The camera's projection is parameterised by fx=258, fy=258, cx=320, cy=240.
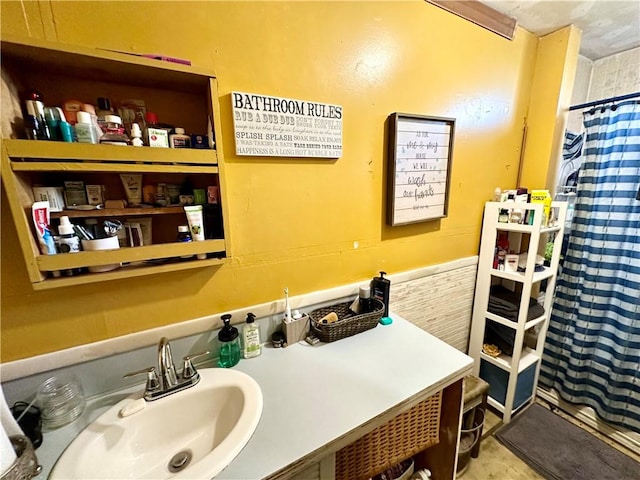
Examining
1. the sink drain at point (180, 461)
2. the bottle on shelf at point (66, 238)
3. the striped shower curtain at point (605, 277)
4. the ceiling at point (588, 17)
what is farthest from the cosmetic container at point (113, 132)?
the striped shower curtain at point (605, 277)

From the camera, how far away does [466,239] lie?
1.53m

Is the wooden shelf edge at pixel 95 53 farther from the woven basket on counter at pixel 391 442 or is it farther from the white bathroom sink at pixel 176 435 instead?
the woven basket on counter at pixel 391 442

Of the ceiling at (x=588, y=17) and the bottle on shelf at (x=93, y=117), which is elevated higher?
the ceiling at (x=588, y=17)

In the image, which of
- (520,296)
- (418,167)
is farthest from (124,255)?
(520,296)

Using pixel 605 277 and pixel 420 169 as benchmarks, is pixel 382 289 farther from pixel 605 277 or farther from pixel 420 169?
pixel 605 277

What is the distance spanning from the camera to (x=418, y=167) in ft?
3.96

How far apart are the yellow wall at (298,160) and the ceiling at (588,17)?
102 mm

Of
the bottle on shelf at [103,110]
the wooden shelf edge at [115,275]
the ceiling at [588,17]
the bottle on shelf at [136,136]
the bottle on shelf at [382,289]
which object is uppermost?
the ceiling at [588,17]

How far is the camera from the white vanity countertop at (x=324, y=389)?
1.99ft

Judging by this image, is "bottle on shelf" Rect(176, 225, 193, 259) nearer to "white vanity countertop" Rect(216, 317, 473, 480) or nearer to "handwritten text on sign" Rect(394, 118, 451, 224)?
"white vanity countertop" Rect(216, 317, 473, 480)

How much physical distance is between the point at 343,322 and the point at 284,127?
2.46 feet

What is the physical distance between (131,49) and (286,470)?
112 cm

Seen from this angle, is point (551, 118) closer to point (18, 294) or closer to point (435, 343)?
point (435, 343)

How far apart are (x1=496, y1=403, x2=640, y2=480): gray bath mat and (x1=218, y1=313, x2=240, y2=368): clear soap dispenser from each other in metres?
1.60
